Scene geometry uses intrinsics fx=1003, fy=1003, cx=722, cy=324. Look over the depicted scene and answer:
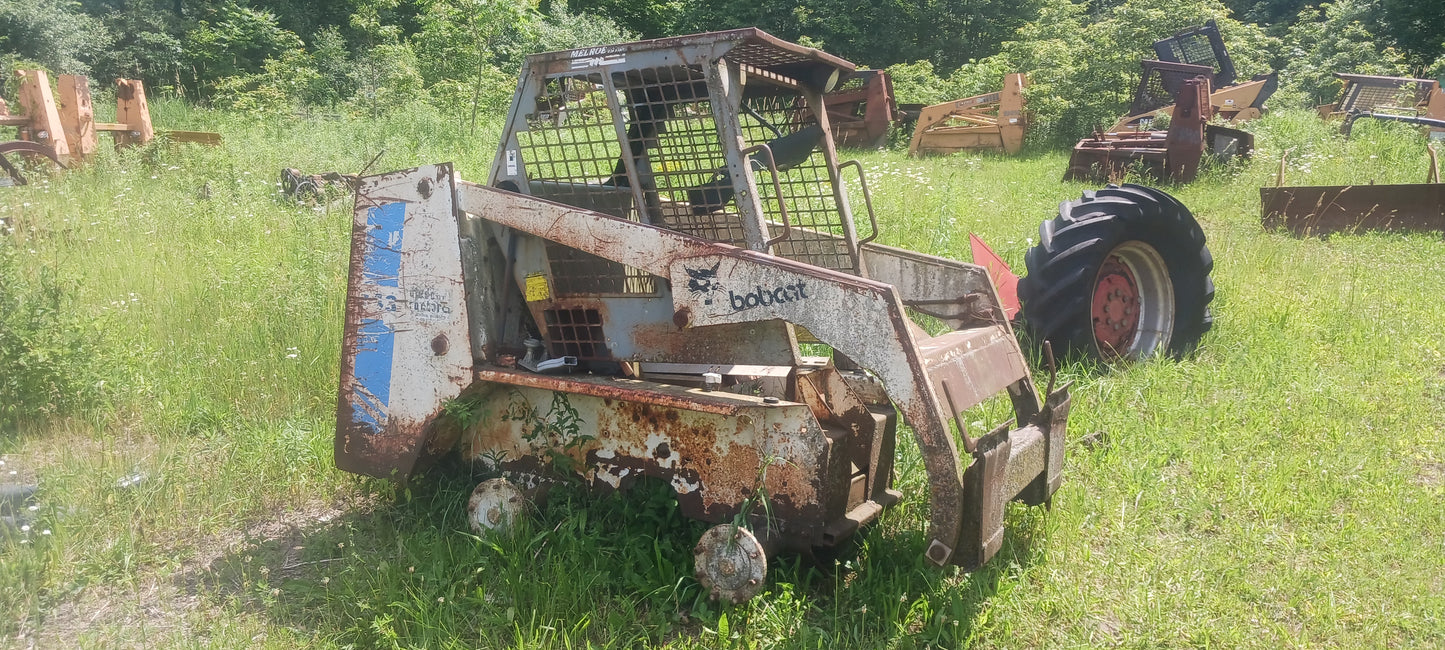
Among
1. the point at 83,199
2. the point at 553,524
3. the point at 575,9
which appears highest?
the point at 575,9

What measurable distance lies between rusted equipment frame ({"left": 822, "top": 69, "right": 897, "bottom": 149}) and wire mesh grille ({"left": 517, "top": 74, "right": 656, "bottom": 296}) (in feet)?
48.0

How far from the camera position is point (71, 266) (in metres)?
6.79

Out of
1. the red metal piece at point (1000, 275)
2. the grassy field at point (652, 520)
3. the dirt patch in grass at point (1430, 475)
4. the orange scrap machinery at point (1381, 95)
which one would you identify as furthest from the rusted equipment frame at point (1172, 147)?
the dirt patch in grass at point (1430, 475)

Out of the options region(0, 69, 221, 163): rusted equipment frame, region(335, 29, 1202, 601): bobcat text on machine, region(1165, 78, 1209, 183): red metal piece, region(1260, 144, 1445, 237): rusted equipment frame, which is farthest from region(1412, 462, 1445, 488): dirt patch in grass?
region(0, 69, 221, 163): rusted equipment frame

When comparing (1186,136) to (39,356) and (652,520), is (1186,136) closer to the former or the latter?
(652,520)

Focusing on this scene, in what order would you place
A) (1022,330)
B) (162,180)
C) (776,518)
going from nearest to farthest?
(776,518) < (1022,330) < (162,180)

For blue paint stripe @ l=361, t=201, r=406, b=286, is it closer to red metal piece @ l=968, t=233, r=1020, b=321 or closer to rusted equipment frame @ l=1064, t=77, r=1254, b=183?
red metal piece @ l=968, t=233, r=1020, b=321

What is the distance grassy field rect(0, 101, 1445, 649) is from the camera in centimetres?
330

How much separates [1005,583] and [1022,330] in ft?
7.61

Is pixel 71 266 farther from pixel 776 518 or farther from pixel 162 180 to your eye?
pixel 776 518

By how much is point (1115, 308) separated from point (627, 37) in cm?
2664

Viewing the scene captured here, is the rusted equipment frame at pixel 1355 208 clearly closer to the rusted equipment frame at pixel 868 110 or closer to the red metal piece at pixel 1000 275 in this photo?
the red metal piece at pixel 1000 275

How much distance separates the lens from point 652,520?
364cm

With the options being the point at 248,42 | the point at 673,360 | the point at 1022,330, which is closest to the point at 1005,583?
the point at 673,360
